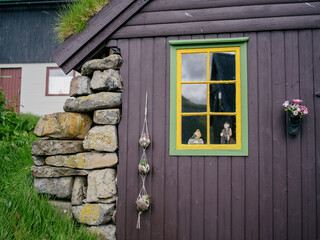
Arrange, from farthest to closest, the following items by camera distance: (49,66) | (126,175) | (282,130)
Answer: (49,66) < (126,175) < (282,130)

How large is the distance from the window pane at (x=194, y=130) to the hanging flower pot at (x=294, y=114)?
103 cm

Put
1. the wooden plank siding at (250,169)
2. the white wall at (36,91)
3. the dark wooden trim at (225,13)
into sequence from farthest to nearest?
the white wall at (36,91)
the dark wooden trim at (225,13)
the wooden plank siding at (250,169)

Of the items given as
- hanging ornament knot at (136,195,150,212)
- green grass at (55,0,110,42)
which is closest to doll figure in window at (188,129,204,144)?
hanging ornament knot at (136,195,150,212)

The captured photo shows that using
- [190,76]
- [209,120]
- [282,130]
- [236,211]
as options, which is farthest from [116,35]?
[236,211]

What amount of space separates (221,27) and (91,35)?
1770mm

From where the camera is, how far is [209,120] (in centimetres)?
367

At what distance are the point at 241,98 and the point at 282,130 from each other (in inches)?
25.9

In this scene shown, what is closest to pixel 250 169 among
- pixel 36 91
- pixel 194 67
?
pixel 194 67

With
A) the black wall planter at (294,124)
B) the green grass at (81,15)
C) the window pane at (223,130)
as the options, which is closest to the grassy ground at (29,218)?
the window pane at (223,130)

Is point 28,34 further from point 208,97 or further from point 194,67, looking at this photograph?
point 208,97

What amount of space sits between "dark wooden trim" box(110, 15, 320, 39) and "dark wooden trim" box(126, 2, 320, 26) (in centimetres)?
6

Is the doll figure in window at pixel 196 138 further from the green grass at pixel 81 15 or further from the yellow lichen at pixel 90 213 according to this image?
the green grass at pixel 81 15

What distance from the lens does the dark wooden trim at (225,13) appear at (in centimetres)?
355

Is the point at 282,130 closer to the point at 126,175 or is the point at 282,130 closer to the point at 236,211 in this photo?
the point at 236,211
